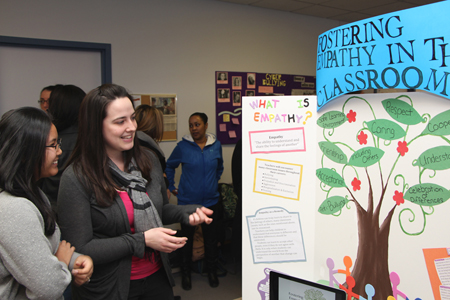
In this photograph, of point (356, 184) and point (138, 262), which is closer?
point (356, 184)

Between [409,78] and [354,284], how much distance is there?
27.6 inches

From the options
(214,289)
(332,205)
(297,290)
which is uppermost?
(332,205)

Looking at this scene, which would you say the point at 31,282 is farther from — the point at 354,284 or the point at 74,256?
the point at 354,284

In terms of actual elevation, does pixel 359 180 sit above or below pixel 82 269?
above

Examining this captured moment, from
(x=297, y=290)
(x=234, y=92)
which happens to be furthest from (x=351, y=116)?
(x=234, y=92)

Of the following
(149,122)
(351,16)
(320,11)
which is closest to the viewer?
(149,122)

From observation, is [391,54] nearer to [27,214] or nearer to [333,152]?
[333,152]

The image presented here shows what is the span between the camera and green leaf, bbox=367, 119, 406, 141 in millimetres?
1046

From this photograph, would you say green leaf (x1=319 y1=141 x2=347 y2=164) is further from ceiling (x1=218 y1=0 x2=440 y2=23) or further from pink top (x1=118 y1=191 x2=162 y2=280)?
ceiling (x1=218 y1=0 x2=440 y2=23)

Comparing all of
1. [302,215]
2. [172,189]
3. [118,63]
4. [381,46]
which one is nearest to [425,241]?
[302,215]

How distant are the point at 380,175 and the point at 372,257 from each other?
27 cm

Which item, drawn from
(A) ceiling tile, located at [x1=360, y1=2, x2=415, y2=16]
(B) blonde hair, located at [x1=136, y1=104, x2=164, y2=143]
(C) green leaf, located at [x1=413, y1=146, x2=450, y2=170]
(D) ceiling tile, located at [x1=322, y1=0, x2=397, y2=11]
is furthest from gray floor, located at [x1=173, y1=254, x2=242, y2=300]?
(A) ceiling tile, located at [x1=360, y1=2, x2=415, y2=16]

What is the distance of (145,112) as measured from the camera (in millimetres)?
2590

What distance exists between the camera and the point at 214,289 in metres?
3.04
